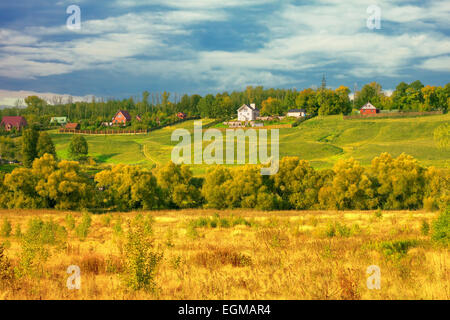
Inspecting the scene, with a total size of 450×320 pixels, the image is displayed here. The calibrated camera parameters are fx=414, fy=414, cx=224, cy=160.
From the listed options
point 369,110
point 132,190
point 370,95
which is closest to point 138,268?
point 132,190

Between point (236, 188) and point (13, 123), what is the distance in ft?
329

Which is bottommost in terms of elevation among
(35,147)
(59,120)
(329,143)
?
(35,147)

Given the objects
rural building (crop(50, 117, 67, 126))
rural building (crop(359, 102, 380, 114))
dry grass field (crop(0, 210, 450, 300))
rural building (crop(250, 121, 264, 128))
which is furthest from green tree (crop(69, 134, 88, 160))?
rural building (crop(359, 102, 380, 114))

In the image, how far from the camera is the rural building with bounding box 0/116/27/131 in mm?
116188

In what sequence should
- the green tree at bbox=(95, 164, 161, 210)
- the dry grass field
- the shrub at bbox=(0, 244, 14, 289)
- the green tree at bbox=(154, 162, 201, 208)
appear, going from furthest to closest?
the green tree at bbox=(154, 162, 201, 208), the green tree at bbox=(95, 164, 161, 210), the shrub at bbox=(0, 244, 14, 289), the dry grass field

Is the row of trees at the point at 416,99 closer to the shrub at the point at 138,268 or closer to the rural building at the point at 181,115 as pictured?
the rural building at the point at 181,115

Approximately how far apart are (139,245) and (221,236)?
9.17 meters

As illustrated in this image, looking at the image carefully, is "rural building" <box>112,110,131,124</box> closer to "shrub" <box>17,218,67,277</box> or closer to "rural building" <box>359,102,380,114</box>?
"rural building" <box>359,102,380,114</box>

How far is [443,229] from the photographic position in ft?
48.0

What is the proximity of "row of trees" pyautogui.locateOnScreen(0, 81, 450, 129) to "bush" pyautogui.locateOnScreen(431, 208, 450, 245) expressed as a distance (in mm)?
103805

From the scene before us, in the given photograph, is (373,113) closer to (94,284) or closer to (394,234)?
(394,234)

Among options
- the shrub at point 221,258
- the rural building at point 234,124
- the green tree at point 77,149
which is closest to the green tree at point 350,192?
the shrub at point 221,258

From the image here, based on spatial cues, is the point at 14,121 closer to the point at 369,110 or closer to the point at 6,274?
the point at 369,110

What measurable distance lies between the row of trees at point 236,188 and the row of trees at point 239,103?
75.0 m
